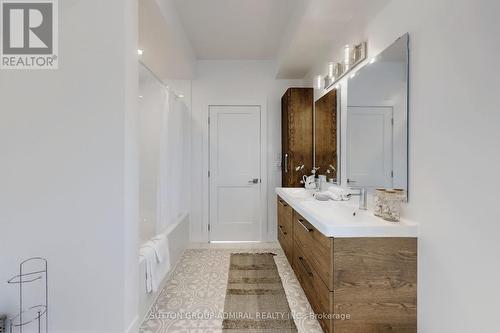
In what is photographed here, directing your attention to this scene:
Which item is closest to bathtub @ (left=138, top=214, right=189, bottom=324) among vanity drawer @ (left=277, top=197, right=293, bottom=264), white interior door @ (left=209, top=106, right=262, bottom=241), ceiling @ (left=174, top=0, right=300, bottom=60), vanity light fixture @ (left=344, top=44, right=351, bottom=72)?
white interior door @ (left=209, top=106, right=262, bottom=241)

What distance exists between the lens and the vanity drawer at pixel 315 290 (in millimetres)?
1647

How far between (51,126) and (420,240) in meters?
2.34

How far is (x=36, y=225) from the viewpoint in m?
1.78

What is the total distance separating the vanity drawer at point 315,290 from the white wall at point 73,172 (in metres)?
1.25

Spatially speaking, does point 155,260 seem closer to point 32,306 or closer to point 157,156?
point 32,306

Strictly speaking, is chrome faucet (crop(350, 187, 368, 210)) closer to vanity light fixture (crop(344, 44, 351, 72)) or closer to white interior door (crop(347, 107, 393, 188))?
white interior door (crop(347, 107, 393, 188))

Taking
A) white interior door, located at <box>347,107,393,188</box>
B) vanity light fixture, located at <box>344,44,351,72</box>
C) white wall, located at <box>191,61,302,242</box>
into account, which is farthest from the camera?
white wall, located at <box>191,61,302,242</box>

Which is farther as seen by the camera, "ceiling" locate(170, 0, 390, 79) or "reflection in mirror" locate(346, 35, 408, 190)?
"ceiling" locate(170, 0, 390, 79)

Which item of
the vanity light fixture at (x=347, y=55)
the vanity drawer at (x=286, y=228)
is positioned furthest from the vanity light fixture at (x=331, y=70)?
the vanity drawer at (x=286, y=228)

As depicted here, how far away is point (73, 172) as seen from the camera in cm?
177

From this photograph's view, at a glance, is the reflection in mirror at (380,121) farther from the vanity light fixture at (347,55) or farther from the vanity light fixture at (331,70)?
the vanity light fixture at (331,70)

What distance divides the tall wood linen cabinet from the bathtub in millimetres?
1513

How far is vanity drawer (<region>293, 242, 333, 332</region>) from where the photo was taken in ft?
5.41

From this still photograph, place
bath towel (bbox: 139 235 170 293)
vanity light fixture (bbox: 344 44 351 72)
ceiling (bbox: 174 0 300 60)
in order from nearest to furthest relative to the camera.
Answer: bath towel (bbox: 139 235 170 293), vanity light fixture (bbox: 344 44 351 72), ceiling (bbox: 174 0 300 60)
